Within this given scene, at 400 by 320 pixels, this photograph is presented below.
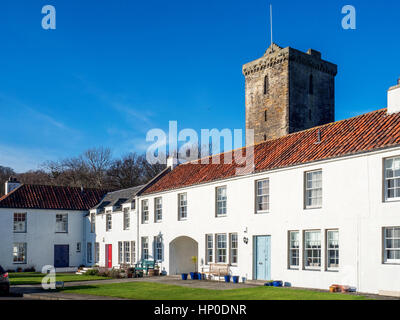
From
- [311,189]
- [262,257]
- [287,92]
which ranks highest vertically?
[287,92]

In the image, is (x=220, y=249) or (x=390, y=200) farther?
(x=220, y=249)

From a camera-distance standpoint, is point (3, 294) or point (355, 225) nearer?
point (355, 225)

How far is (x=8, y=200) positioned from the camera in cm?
3950

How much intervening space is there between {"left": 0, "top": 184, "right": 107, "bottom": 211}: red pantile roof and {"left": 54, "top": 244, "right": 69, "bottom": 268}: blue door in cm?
342

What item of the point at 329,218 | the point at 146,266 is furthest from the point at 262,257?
the point at 146,266

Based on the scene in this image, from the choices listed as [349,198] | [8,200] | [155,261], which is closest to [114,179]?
[8,200]

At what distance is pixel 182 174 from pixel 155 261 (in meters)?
6.12

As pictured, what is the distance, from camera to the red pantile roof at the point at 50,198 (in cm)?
3997

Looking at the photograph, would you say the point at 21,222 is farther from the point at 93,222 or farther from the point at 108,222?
the point at 108,222

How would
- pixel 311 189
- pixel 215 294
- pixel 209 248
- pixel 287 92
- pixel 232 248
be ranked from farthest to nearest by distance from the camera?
pixel 287 92 → pixel 209 248 → pixel 232 248 → pixel 311 189 → pixel 215 294

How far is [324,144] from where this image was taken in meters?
21.3

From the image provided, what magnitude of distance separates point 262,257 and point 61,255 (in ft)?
79.5
